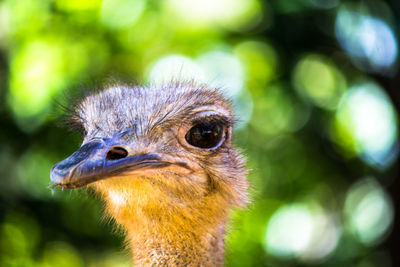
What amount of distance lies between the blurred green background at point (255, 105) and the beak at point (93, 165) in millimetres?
1920

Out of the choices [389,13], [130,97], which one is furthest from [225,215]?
[389,13]

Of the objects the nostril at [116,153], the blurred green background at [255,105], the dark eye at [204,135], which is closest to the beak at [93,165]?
the nostril at [116,153]

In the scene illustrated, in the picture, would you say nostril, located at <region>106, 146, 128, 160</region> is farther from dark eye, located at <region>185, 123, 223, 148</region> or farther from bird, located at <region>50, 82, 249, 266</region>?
dark eye, located at <region>185, 123, 223, 148</region>

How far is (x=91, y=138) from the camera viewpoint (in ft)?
5.79

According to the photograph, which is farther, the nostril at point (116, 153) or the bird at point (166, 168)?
the bird at point (166, 168)

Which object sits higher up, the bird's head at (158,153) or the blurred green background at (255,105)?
the blurred green background at (255,105)

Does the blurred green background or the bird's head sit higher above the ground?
the blurred green background

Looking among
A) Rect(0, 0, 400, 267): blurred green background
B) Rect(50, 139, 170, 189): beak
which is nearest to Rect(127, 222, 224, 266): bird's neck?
Rect(50, 139, 170, 189): beak

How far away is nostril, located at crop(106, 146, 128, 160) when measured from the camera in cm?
166

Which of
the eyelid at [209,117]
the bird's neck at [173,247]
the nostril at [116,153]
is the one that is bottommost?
the bird's neck at [173,247]

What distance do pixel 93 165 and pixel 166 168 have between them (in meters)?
0.34

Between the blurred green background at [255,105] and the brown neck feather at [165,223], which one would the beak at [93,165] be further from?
the blurred green background at [255,105]

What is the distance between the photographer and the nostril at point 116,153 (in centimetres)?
166

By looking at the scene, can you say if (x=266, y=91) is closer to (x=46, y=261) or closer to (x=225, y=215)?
(x=46, y=261)
